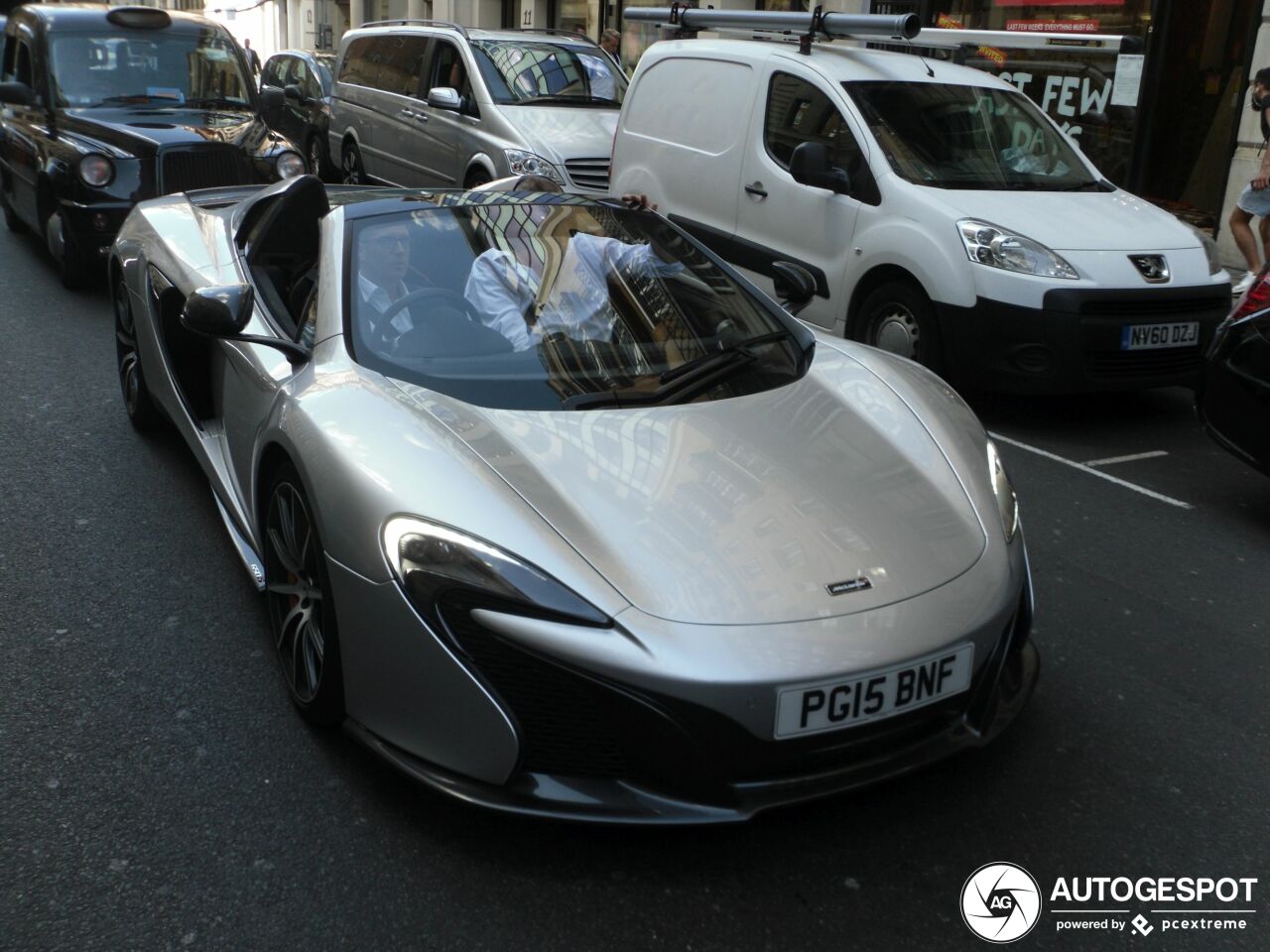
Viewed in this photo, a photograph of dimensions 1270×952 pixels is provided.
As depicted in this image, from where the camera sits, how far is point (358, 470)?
2.92m

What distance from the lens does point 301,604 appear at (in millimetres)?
3236

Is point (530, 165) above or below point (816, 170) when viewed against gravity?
below

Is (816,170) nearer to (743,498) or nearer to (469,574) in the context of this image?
(743,498)

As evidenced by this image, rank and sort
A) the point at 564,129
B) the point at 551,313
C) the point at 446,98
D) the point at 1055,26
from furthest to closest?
the point at 1055,26 → the point at 446,98 → the point at 564,129 → the point at 551,313

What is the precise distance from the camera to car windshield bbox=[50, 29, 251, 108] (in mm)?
9094

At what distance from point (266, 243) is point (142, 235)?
1150 mm

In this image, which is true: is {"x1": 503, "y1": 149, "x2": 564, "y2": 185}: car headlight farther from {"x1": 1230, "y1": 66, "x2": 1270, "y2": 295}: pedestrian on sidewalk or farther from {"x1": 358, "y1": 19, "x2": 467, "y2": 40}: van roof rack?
{"x1": 1230, "y1": 66, "x2": 1270, "y2": 295}: pedestrian on sidewalk

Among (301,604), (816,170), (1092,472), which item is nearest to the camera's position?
(301,604)

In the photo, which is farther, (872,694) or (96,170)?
(96,170)

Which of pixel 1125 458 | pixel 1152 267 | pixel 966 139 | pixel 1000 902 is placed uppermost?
pixel 966 139

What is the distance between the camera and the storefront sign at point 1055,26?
41.3 ft

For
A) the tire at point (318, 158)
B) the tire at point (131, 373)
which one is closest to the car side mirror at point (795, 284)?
the tire at point (131, 373)

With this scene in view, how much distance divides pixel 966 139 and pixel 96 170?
539 centimetres

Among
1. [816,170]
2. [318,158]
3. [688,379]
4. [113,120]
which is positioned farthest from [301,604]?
[318,158]
